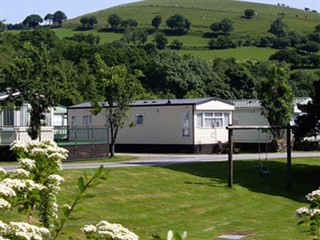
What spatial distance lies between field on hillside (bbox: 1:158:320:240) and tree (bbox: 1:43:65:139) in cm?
693

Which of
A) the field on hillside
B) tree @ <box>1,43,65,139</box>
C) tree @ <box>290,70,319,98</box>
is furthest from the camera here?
tree @ <box>290,70,319,98</box>

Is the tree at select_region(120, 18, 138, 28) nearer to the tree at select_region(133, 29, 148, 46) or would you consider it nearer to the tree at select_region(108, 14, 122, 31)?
the tree at select_region(108, 14, 122, 31)

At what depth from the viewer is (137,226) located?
Result: 62.2 ft

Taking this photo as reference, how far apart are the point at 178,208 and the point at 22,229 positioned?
61.5 ft

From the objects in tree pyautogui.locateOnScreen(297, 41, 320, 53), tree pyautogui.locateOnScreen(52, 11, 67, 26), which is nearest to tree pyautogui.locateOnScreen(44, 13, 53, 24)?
tree pyautogui.locateOnScreen(52, 11, 67, 26)

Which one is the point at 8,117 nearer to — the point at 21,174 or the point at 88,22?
the point at 21,174

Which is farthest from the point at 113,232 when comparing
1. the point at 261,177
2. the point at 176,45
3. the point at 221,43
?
the point at 221,43

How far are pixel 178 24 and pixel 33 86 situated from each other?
356ft

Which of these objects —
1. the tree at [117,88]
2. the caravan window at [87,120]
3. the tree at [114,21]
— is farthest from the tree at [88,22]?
the tree at [117,88]

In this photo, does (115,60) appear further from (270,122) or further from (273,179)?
(273,179)

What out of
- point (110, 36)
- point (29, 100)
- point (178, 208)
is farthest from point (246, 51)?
point (178, 208)

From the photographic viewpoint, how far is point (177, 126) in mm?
42062

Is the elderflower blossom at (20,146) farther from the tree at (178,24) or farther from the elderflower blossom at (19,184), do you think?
the tree at (178,24)

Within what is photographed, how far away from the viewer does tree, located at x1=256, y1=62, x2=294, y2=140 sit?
45.9 metres
